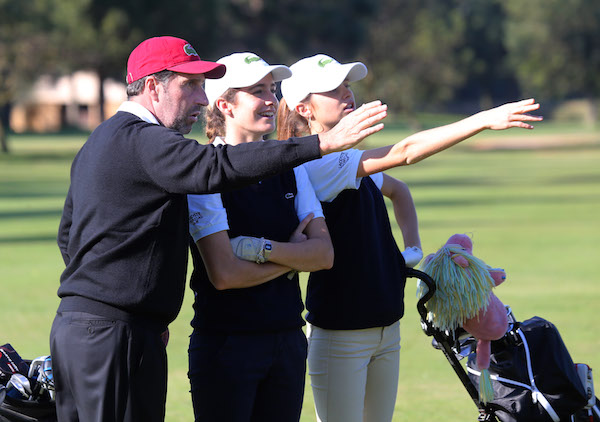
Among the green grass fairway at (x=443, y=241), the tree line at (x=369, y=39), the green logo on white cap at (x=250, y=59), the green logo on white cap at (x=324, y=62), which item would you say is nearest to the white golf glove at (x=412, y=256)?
the green logo on white cap at (x=324, y=62)

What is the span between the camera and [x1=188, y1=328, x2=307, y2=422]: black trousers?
3.58m

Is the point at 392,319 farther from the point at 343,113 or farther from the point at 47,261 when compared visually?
the point at 47,261

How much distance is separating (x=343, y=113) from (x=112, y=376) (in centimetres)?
156

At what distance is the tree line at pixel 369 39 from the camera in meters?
52.8

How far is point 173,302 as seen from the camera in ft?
10.9

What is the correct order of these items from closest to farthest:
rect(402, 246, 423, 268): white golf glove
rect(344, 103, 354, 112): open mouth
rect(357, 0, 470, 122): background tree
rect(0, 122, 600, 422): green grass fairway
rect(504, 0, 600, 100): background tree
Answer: rect(344, 103, 354, 112): open mouth → rect(402, 246, 423, 268): white golf glove → rect(0, 122, 600, 422): green grass fairway → rect(357, 0, 470, 122): background tree → rect(504, 0, 600, 100): background tree

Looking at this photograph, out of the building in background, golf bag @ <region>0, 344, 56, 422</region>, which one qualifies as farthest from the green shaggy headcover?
the building in background

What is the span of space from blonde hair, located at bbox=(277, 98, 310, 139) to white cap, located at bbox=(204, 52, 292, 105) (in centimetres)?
38

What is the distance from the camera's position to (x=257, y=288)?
369 centimetres

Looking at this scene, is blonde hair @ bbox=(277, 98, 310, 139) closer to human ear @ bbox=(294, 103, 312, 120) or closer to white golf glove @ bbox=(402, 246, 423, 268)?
human ear @ bbox=(294, 103, 312, 120)

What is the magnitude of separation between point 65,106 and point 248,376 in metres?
92.9

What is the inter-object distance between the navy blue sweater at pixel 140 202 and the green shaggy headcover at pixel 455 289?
1.22 meters

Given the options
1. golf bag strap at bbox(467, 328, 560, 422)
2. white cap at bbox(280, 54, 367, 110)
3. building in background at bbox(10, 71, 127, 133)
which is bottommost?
golf bag strap at bbox(467, 328, 560, 422)

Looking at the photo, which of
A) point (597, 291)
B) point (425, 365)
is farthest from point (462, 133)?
point (597, 291)
